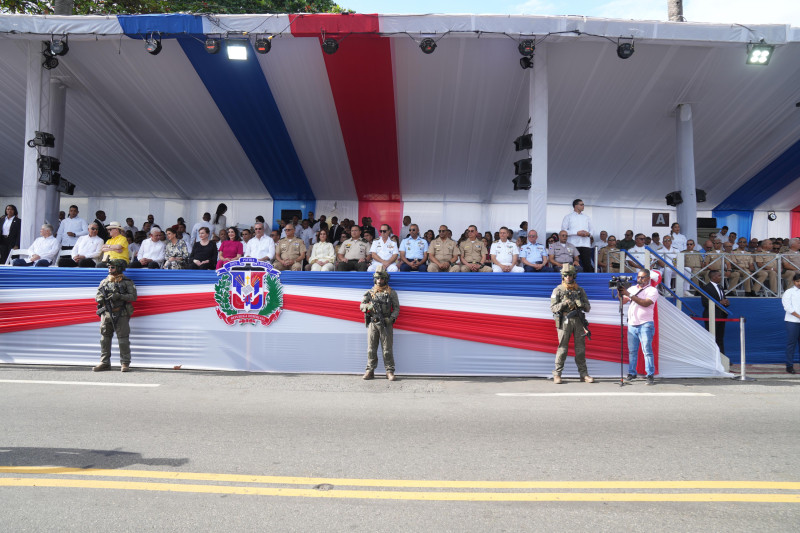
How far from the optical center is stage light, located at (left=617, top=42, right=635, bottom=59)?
9344mm

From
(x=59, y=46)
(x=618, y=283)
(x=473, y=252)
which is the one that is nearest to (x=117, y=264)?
(x=59, y=46)

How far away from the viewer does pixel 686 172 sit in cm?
1188

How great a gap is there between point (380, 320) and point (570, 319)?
2.91 meters

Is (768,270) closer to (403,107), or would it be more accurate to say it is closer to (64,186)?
(403,107)

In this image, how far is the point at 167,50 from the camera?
10.5 meters

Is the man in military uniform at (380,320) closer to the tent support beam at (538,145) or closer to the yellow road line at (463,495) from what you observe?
the tent support beam at (538,145)

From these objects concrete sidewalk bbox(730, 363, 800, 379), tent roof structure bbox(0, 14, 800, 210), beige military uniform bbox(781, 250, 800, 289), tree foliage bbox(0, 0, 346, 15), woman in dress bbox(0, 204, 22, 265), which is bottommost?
concrete sidewalk bbox(730, 363, 800, 379)

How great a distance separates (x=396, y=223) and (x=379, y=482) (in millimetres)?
12919

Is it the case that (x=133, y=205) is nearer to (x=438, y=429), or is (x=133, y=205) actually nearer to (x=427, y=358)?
(x=427, y=358)

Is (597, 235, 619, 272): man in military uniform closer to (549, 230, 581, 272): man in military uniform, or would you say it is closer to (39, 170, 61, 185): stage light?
(549, 230, 581, 272): man in military uniform

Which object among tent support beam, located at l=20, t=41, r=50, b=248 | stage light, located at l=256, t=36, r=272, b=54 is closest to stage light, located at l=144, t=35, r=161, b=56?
stage light, located at l=256, t=36, r=272, b=54

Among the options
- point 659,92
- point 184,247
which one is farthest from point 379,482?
point 659,92

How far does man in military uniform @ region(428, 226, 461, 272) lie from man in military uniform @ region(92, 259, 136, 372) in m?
5.29

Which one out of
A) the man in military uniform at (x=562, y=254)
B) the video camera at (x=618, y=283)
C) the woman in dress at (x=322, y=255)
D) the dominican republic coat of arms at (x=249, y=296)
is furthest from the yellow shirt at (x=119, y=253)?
the video camera at (x=618, y=283)
